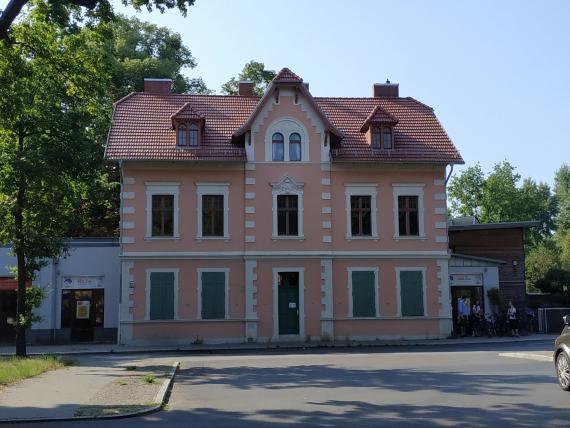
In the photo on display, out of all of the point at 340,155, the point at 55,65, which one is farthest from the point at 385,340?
the point at 55,65

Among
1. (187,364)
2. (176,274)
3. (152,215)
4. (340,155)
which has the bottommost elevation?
(187,364)

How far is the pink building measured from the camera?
28625 millimetres

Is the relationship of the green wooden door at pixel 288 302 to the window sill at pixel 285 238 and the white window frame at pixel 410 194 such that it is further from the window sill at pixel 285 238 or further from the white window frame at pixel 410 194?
the white window frame at pixel 410 194

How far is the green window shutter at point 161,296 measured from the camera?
93.3 feet

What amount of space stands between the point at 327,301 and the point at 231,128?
9067mm

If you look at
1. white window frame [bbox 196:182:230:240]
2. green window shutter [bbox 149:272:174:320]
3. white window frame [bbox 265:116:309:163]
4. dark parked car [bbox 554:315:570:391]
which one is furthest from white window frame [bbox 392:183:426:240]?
dark parked car [bbox 554:315:570:391]

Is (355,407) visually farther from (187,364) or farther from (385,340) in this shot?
(385,340)

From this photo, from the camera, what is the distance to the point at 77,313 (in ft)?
102

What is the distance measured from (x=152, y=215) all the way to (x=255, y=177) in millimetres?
4802

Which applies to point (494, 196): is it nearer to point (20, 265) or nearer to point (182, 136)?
point (182, 136)

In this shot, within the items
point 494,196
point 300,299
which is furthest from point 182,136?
point 494,196

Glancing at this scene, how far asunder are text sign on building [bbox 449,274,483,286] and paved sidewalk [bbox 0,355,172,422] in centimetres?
1664

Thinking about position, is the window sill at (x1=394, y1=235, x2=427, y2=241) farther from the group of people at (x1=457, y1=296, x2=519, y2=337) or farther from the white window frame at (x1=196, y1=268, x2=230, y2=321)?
the white window frame at (x1=196, y1=268, x2=230, y2=321)

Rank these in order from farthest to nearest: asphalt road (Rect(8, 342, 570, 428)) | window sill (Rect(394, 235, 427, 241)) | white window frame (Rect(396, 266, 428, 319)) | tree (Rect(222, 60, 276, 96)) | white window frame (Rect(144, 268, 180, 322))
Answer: tree (Rect(222, 60, 276, 96)) → window sill (Rect(394, 235, 427, 241)) → white window frame (Rect(396, 266, 428, 319)) → white window frame (Rect(144, 268, 180, 322)) → asphalt road (Rect(8, 342, 570, 428))
